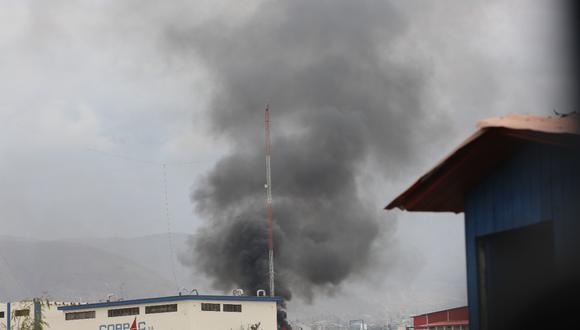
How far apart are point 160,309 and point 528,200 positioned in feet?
176

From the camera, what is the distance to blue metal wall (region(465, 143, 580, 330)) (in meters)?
6.43

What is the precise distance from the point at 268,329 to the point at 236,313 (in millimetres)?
2579

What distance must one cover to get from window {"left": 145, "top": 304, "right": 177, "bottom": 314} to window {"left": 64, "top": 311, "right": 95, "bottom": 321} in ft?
18.0

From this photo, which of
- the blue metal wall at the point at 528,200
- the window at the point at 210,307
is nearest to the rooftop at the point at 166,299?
the window at the point at 210,307

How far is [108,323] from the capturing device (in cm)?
6094

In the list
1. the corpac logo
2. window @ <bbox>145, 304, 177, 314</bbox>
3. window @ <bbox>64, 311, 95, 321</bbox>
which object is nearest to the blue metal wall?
window @ <bbox>145, 304, 177, 314</bbox>

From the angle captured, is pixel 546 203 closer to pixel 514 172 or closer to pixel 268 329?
pixel 514 172

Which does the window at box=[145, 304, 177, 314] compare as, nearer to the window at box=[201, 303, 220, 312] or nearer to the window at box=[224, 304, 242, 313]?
the window at box=[201, 303, 220, 312]

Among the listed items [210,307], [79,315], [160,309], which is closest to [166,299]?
[160,309]

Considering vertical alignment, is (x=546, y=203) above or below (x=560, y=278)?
above

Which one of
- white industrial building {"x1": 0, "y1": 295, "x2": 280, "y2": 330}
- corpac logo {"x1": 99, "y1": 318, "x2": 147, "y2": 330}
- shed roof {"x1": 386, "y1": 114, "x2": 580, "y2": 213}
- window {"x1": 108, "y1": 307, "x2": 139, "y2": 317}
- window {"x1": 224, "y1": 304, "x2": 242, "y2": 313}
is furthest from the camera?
window {"x1": 108, "y1": 307, "x2": 139, "y2": 317}

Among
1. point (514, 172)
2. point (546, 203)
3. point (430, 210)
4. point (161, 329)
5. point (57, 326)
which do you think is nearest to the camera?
point (546, 203)

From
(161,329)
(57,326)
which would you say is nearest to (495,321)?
(161,329)

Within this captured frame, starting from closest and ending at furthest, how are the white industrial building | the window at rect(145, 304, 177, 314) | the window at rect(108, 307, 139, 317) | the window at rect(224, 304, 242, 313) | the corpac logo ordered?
the white industrial building → the window at rect(145, 304, 177, 314) → the corpac logo → the window at rect(224, 304, 242, 313) → the window at rect(108, 307, 139, 317)
